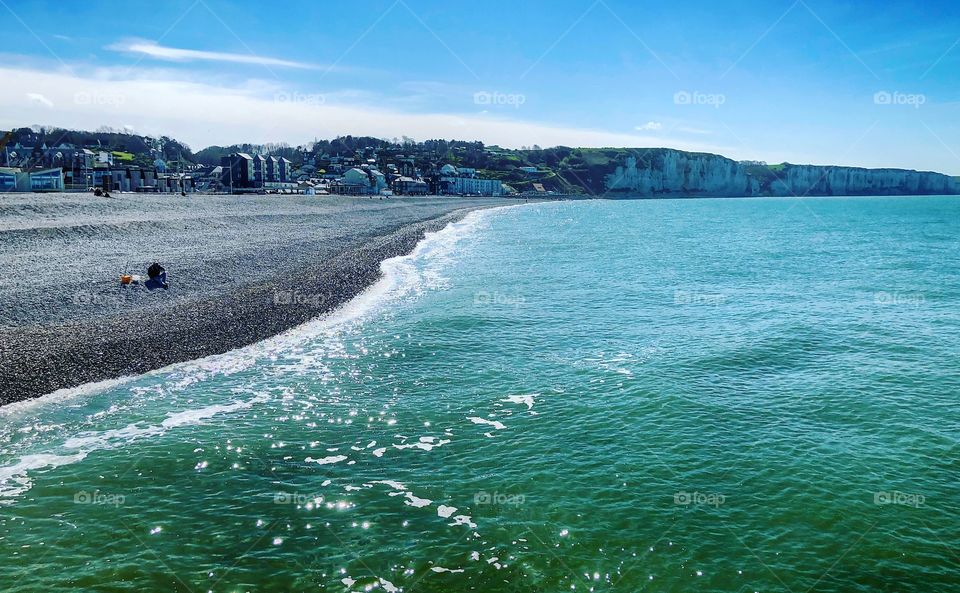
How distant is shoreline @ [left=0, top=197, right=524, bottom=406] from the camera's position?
18.7 metres

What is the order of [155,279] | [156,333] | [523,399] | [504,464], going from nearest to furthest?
[504,464] → [523,399] → [156,333] → [155,279]

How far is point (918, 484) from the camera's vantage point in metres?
13.7

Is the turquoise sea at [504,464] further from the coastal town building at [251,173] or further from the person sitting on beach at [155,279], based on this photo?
the coastal town building at [251,173]

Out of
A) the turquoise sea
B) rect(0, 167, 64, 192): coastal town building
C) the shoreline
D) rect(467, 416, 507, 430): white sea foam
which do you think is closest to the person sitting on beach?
the shoreline

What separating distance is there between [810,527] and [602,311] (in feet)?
67.1

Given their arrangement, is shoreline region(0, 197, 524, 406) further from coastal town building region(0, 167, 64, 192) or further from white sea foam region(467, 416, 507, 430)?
coastal town building region(0, 167, 64, 192)

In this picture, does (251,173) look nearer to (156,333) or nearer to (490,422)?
(156,333)

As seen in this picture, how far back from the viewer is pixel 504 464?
14500mm

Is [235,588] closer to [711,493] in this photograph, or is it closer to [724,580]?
[724,580]

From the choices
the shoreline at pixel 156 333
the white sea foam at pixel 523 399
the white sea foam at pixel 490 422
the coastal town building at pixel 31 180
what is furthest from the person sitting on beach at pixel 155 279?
the coastal town building at pixel 31 180

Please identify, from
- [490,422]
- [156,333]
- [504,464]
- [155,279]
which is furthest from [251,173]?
[504,464]

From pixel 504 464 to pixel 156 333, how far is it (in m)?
16.0

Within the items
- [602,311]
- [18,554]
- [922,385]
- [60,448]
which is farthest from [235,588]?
[602,311]

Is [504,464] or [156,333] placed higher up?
[156,333]
